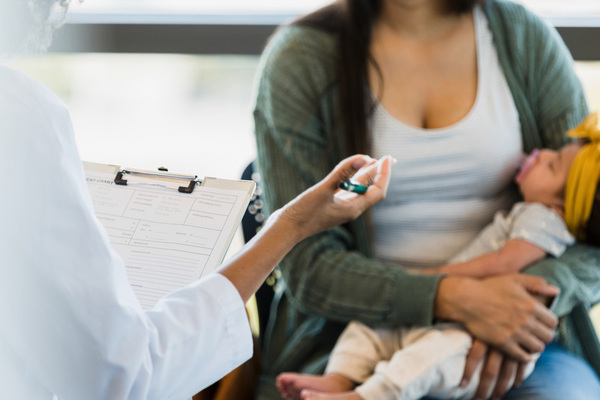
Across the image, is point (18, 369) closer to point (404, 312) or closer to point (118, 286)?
point (118, 286)

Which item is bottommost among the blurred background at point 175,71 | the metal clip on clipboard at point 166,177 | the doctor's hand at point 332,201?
the blurred background at point 175,71

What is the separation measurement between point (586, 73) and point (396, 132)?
178 centimetres

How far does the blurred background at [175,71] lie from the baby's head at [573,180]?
2.12ft

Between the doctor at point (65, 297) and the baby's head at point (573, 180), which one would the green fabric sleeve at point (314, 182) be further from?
the doctor at point (65, 297)

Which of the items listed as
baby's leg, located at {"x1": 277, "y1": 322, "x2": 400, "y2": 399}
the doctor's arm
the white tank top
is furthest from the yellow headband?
the doctor's arm

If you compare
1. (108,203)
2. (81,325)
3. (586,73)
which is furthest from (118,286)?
(586,73)

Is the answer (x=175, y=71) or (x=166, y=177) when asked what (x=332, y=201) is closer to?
(x=166, y=177)

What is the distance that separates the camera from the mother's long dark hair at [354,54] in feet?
4.76

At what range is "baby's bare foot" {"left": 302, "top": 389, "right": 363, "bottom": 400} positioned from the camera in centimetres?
117

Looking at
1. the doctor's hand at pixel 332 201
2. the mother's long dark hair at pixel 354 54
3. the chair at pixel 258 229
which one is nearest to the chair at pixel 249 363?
the chair at pixel 258 229

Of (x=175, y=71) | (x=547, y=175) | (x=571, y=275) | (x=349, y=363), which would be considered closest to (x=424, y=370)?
(x=349, y=363)

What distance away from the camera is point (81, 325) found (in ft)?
2.43

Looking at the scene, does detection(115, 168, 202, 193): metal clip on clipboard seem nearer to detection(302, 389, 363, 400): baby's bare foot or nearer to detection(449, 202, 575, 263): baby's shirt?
detection(302, 389, 363, 400): baby's bare foot

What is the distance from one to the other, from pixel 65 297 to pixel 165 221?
296 millimetres
